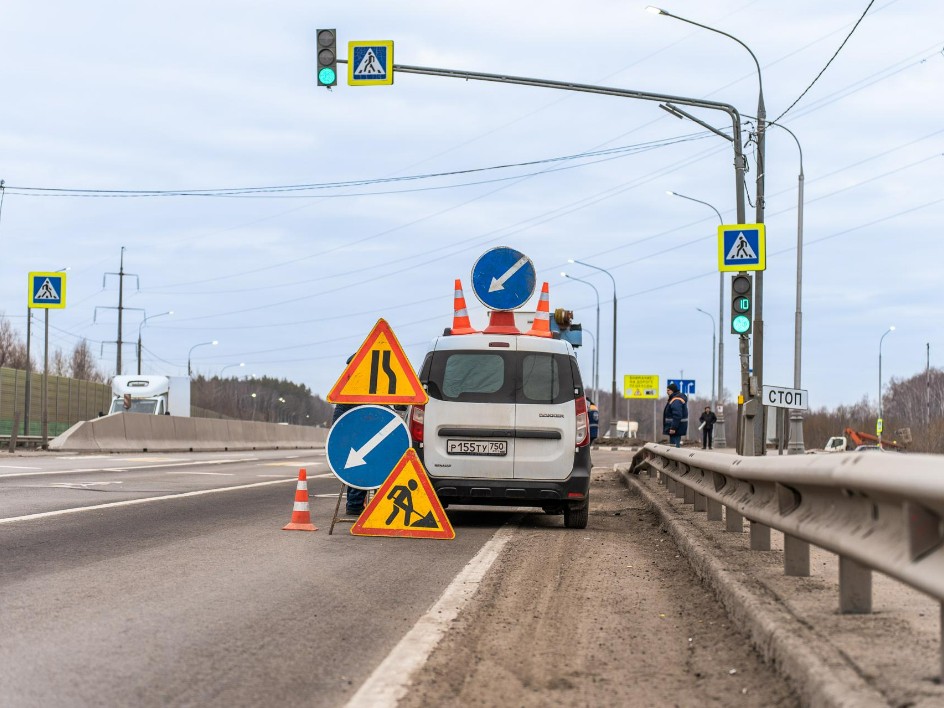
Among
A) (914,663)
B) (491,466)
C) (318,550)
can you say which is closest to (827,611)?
(914,663)

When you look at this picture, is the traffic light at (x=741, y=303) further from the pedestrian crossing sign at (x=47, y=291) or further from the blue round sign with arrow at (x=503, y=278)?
the pedestrian crossing sign at (x=47, y=291)

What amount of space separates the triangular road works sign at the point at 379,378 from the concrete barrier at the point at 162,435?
24220mm

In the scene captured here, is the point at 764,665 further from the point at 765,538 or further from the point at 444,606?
the point at 765,538

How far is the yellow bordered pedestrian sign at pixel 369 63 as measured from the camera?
17531 mm

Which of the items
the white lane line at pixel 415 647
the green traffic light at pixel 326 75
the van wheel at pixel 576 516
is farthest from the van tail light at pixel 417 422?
the green traffic light at pixel 326 75

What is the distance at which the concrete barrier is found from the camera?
33.7m

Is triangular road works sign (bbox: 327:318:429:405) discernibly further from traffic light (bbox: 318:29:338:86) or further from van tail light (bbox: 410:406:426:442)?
traffic light (bbox: 318:29:338:86)

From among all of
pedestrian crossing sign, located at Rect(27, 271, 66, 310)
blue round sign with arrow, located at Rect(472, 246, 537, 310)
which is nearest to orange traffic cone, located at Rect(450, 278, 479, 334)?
blue round sign with arrow, located at Rect(472, 246, 537, 310)

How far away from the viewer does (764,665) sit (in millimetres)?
5184

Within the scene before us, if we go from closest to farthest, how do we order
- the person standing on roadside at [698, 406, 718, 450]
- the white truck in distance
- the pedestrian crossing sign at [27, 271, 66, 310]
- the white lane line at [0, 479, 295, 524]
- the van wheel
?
1. the white lane line at [0, 479, 295, 524]
2. the van wheel
3. the pedestrian crossing sign at [27, 271, 66, 310]
4. the person standing on roadside at [698, 406, 718, 450]
5. the white truck in distance

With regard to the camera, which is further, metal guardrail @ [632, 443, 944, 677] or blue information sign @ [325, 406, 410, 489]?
blue information sign @ [325, 406, 410, 489]

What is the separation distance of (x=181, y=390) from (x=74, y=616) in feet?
138

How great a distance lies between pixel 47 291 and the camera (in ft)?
120

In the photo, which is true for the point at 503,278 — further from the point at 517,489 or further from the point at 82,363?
the point at 82,363
